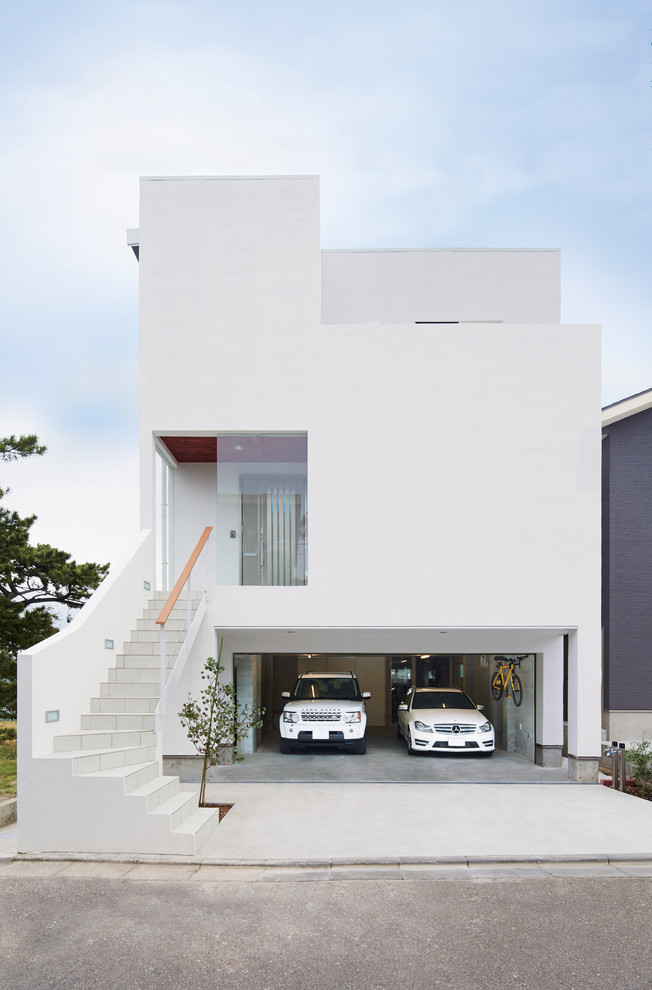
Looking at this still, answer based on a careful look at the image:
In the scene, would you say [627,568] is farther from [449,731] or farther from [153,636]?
[153,636]

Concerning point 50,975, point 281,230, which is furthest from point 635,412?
point 50,975

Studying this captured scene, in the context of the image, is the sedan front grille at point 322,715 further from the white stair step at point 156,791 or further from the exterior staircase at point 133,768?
the white stair step at point 156,791

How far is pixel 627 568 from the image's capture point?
14.5 meters

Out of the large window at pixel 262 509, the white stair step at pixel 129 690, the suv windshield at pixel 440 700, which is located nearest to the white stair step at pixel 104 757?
the white stair step at pixel 129 690

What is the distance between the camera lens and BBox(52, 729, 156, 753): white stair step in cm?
690

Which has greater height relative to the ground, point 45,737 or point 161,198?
point 161,198

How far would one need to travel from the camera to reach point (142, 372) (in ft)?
34.6

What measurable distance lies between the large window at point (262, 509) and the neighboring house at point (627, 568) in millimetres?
7576

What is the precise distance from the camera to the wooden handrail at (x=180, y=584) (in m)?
7.43

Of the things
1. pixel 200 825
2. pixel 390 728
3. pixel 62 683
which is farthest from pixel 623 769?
pixel 62 683

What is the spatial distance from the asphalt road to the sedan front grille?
5686 mm

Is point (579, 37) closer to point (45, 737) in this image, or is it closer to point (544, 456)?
point (544, 456)

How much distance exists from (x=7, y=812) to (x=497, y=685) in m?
8.73

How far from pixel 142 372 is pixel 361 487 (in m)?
3.82
